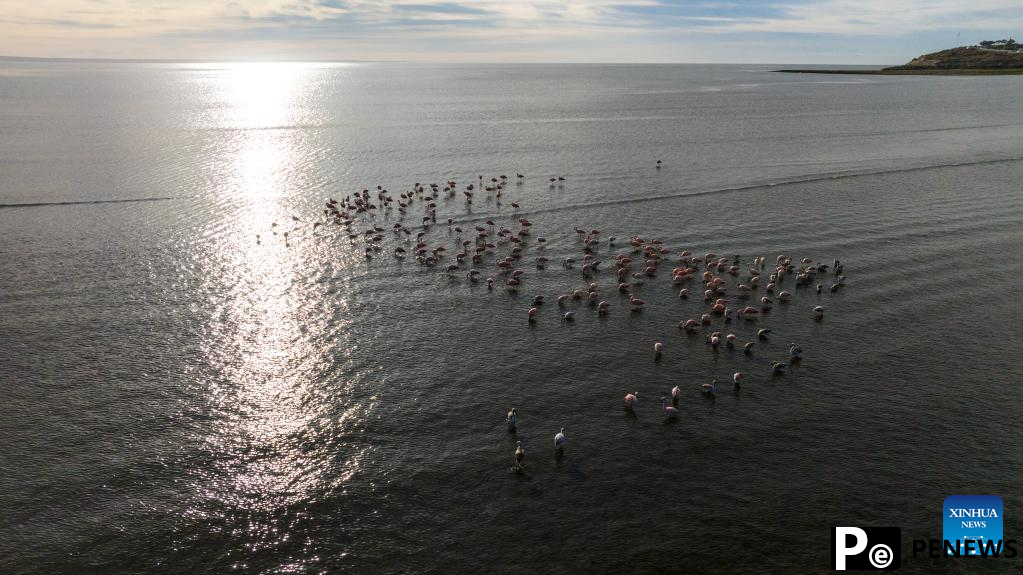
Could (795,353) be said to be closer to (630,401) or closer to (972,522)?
(630,401)

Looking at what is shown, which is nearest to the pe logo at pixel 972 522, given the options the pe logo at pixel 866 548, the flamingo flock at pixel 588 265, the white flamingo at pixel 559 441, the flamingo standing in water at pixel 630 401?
the pe logo at pixel 866 548

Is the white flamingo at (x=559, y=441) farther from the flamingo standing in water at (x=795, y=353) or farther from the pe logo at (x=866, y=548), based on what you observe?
the flamingo standing in water at (x=795, y=353)

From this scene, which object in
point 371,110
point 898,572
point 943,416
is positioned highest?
point 371,110

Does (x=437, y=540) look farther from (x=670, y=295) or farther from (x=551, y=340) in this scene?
(x=670, y=295)

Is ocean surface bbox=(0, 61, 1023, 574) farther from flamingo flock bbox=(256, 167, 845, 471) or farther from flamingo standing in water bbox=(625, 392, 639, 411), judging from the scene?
flamingo flock bbox=(256, 167, 845, 471)

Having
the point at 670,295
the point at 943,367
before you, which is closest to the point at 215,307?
the point at 670,295

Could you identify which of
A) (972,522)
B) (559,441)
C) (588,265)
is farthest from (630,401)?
(588,265)
